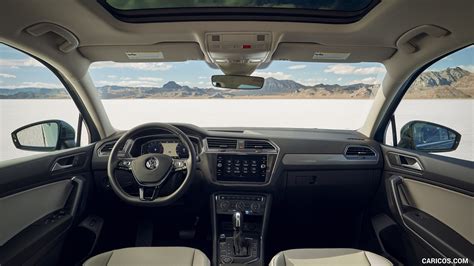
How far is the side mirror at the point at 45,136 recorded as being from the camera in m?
2.64

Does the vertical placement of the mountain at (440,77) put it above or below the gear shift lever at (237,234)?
above

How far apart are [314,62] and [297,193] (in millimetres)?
1137

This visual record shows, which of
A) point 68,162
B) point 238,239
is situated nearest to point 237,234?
point 238,239

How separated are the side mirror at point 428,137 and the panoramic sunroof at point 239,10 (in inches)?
43.9

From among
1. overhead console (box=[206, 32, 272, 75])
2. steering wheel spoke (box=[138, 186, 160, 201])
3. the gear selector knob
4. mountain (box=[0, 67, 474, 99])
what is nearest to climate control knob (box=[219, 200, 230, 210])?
the gear selector knob

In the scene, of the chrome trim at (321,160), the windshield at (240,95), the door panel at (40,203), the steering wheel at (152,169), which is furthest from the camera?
the windshield at (240,95)

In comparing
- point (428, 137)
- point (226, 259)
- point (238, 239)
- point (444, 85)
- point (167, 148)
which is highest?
point (444, 85)

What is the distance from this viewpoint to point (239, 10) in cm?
240

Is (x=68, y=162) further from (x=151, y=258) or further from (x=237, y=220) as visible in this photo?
(x=237, y=220)

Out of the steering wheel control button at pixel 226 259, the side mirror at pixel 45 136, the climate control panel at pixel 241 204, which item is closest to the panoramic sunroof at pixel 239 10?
the side mirror at pixel 45 136

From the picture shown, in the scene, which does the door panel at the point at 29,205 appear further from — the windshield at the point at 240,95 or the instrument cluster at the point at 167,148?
the windshield at the point at 240,95

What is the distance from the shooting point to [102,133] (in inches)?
130

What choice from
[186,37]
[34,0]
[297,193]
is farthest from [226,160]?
[34,0]

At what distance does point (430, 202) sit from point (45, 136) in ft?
9.29
